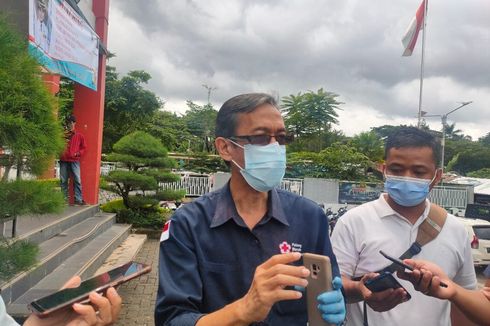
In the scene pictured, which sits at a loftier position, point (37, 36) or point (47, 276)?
point (37, 36)

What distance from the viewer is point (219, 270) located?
149 centimetres

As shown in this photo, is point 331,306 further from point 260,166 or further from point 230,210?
point 260,166

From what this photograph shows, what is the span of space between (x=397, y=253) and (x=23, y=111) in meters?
2.37

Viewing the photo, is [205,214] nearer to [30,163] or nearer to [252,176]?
[252,176]

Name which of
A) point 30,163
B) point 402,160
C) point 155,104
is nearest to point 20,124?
point 30,163

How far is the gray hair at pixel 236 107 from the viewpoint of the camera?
65.7 inches

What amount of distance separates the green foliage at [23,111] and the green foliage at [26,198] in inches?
5.2

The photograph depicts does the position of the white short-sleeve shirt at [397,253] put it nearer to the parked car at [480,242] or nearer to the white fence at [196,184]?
the parked car at [480,242]

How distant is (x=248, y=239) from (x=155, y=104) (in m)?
24.2

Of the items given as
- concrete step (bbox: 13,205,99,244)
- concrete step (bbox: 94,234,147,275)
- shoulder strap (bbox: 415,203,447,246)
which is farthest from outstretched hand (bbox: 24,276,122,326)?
concrete step (bbox: 94,234,147,275)

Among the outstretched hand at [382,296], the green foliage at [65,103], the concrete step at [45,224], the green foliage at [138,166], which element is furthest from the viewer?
the green foliage at [138,166]

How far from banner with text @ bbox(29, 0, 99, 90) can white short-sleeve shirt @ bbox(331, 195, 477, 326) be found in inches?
143

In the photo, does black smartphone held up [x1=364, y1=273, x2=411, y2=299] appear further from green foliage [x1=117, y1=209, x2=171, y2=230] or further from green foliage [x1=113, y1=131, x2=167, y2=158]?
green foliage [x1=117, y1=209, x2=171, y2=230]

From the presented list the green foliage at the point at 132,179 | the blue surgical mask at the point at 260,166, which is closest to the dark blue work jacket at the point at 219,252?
the blue surgical mask at the point at 260,166
